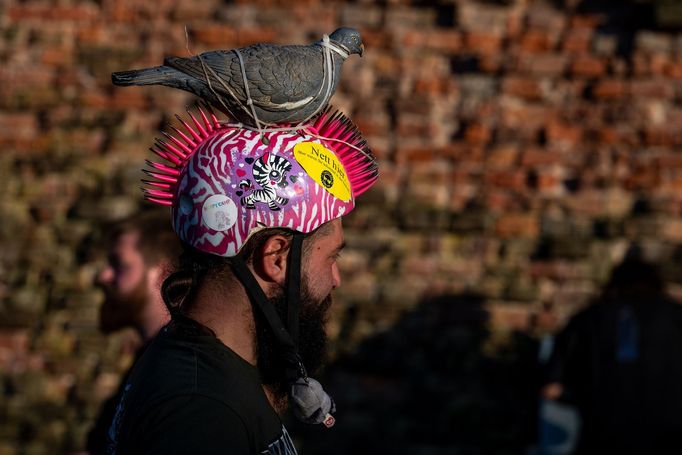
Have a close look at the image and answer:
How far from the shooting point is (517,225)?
19.1 feet

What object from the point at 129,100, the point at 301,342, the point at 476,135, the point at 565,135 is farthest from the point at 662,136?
the point at 301,342

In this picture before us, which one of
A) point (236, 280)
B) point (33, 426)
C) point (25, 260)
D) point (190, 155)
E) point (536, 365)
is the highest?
point (190, 155)

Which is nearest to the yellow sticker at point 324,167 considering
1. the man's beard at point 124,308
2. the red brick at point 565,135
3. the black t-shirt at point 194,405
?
the black t-shirt at point 194,405

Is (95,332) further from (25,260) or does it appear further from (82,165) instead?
(82,165)

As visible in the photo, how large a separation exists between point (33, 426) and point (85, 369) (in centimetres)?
41

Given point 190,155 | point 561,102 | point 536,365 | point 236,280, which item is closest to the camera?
point 236,280

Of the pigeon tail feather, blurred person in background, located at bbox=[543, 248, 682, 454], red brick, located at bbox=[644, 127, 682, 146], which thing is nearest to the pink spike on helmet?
the pigeon tail feather

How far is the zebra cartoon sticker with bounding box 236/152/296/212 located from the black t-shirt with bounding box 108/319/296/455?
290mm

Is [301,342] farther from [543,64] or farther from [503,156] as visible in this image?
[543,64]

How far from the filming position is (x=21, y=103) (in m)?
6.30

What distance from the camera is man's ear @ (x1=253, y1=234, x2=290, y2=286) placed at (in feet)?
7.32

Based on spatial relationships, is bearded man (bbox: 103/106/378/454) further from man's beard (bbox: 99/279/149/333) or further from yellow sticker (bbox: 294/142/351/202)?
man's beard (bbox: 99/279/149/333)

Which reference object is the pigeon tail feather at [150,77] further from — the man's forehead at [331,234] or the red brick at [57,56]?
the red brick at [57,56]

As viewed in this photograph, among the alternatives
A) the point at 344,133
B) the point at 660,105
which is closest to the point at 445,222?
the point at 660,105
